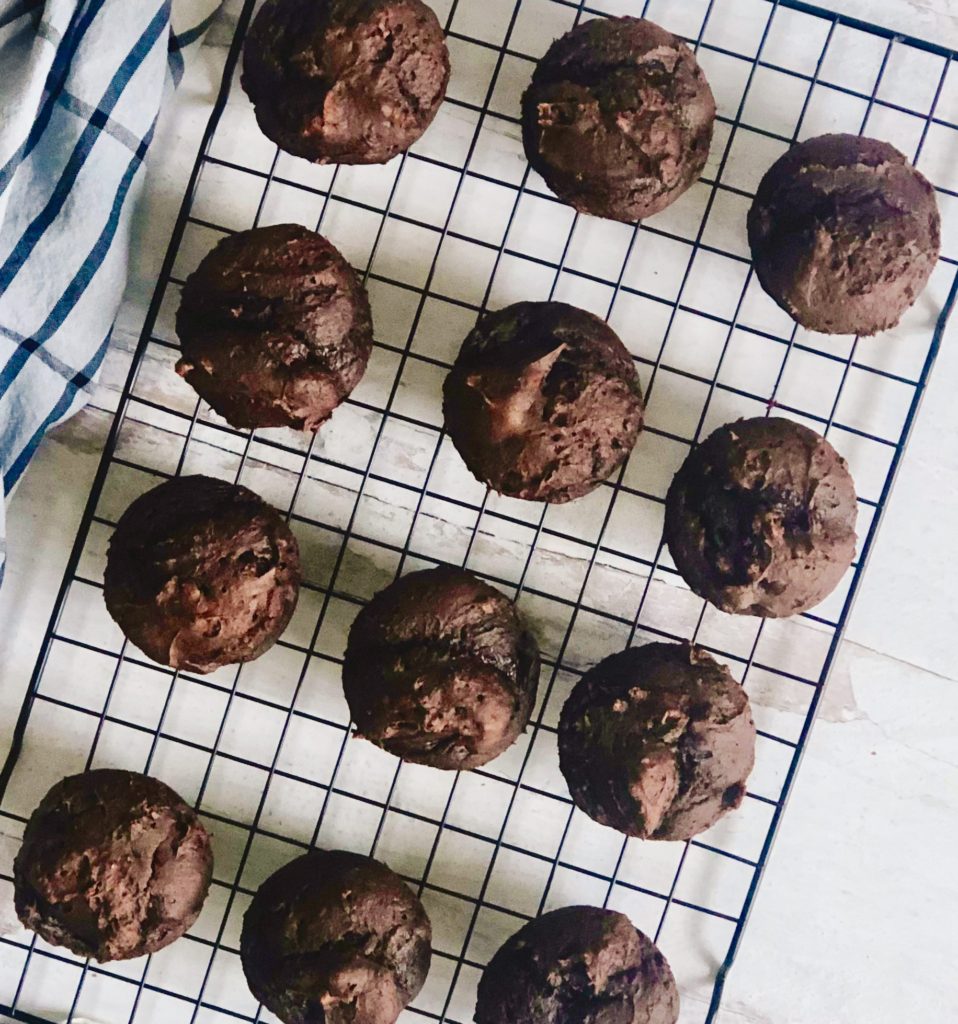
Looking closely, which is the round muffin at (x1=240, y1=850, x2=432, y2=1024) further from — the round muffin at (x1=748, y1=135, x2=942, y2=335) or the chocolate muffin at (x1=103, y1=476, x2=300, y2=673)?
the round muffin at (x1=748, y1=135, x2=942, y2=335)

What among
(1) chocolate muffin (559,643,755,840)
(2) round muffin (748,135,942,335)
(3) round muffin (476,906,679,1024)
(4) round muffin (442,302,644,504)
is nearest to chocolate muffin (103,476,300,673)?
(4) round muffin (442,302,644,504)

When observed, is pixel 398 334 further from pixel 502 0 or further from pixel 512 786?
pixel 512 786

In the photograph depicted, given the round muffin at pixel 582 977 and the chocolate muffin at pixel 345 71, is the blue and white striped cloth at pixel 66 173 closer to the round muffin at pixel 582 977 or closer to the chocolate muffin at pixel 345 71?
the chocolate muffin at pixel 345 71

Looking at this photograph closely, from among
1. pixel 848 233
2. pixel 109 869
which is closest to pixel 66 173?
pixel 109 869

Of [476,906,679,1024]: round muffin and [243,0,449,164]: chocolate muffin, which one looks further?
[476,906,679,1024]: round muffin

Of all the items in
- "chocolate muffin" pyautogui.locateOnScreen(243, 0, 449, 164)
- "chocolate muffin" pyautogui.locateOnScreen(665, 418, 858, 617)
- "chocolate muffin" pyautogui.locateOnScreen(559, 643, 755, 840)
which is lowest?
"chocolate muffin" pyautogui.locateOnScreen(559, 643, 755, 840)
